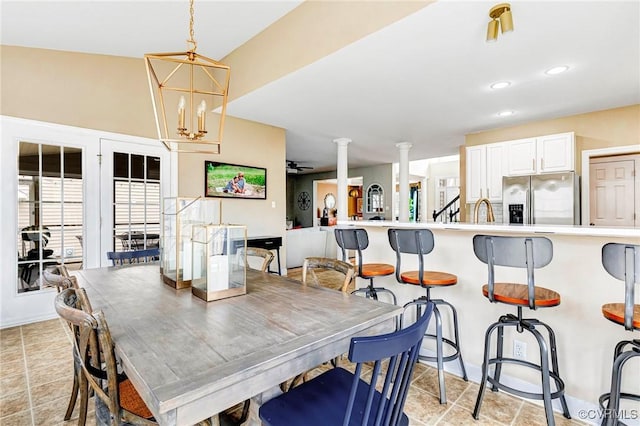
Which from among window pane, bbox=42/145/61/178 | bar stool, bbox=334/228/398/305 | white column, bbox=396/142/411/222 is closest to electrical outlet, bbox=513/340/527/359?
bar stool, bbox=334/228/398/305

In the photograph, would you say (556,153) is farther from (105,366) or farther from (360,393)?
(105,366)

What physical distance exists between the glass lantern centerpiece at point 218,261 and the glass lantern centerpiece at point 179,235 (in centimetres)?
14

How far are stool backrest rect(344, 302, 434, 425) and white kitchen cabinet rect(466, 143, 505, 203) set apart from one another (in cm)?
456

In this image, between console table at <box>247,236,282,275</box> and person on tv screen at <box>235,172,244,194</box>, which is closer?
console table at <box>247,236,282,275</box>

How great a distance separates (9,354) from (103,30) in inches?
124

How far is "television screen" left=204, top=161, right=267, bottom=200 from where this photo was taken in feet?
15.0

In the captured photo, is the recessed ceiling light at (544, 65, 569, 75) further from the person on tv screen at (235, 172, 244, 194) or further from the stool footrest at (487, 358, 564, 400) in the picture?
the person on tv screen at (235, 172, 244, 194)

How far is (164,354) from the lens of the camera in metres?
0.95

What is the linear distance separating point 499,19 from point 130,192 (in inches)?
167

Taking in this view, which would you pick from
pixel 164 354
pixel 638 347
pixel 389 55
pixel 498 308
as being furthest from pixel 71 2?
pixel 638 347

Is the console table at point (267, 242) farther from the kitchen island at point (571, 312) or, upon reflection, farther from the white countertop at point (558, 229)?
the kitchen island at point (571, 312)

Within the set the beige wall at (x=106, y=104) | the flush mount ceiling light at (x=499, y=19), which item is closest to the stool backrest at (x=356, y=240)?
Answer: the flush mount ceiling light at (x=499, y=19)

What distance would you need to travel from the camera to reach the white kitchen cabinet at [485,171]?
4.82 meters

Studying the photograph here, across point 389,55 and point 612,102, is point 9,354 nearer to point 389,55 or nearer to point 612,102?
point 389,55
